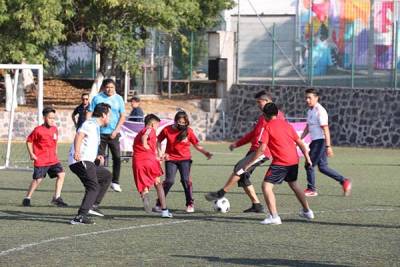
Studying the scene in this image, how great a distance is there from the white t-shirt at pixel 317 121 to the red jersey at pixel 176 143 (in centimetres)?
319

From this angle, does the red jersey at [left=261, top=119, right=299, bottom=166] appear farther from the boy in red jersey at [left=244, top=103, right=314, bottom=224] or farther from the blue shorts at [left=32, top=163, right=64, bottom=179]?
the blue shorts at [left=32, top=163, right=64, bottom=179]

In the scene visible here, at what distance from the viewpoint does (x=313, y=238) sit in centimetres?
1265

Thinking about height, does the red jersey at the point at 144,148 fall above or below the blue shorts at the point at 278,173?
above

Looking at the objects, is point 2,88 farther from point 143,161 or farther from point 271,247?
point 271,247

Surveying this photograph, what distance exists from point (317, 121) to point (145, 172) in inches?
165

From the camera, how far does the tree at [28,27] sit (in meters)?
33.6

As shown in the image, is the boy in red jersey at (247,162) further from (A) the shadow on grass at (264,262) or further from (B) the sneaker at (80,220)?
(A) the shadow on grass at (264,262)

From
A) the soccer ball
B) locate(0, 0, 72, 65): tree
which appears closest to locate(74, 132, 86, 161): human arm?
the soccer ball

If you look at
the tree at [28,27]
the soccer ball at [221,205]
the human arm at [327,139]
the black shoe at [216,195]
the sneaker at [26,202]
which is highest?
the tree at [28,27]

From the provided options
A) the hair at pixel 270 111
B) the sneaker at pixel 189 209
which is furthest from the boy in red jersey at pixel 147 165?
the hair at pixel 270 111

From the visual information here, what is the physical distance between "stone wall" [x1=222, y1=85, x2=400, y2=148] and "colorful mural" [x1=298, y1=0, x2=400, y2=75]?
3.92 ft

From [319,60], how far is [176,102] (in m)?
5.36

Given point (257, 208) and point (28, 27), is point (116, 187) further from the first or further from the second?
point (28, 27)

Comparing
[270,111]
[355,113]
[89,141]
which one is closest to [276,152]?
[270,111]
